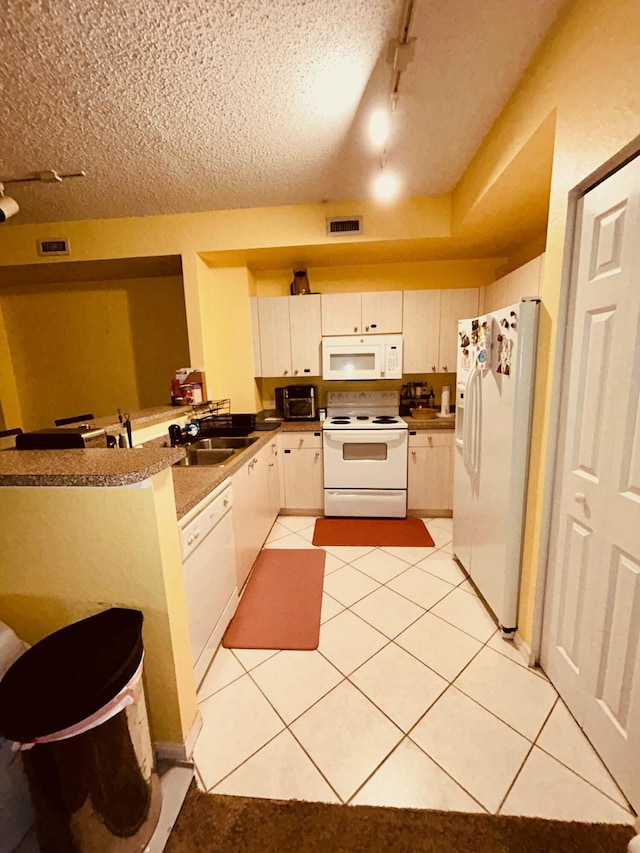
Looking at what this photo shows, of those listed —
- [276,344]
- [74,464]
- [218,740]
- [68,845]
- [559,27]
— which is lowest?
[218,740]

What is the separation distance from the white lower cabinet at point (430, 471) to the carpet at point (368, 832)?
2.16 meters

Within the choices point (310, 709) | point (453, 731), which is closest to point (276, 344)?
point (310, 709)

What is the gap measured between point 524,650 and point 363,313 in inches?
108

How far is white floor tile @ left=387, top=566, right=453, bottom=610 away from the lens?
82.2 inches

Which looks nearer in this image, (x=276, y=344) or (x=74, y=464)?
(x=74, y=464)

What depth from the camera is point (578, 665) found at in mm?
1328

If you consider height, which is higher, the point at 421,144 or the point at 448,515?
the point at 421,144

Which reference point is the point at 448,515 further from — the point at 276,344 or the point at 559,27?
the point at 559,27

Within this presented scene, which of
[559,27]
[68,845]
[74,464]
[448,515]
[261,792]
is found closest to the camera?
[68,845]

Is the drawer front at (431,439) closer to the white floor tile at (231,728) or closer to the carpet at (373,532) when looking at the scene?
the carpet at (373,532)

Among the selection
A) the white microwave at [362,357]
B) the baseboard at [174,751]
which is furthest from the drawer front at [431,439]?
the baseboard at [174,751]

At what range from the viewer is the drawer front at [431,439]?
3027 mm

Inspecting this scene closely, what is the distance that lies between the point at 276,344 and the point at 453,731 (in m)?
2.98

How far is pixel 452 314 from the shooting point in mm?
3137
